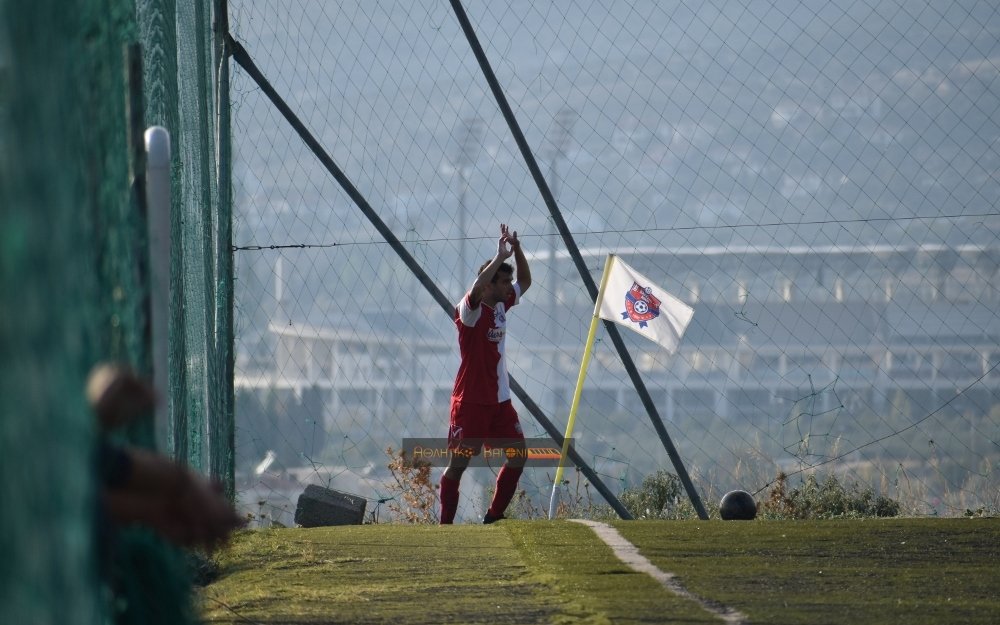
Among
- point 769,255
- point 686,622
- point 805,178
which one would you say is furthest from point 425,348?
point 686,622

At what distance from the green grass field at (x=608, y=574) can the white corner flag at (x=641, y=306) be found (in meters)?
2.47

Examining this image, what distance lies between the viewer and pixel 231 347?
26.3 feet

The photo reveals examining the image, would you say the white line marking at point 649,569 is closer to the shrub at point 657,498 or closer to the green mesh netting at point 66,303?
the green mesh netting at point 66,303

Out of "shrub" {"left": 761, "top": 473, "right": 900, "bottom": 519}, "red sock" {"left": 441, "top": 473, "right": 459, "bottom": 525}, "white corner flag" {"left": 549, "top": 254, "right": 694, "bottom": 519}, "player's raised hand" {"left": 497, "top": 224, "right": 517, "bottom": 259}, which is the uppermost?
"player's raised hand" {"left": 497, "top": 224, "right": 517, "bottom": 259}

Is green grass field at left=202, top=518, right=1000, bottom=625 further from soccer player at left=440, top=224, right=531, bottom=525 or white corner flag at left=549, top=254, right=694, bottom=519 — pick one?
white corner flag at left=549, top=254, right=694, bottom=519

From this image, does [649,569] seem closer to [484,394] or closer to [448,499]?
[484,394]

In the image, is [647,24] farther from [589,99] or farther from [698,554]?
[698,554]

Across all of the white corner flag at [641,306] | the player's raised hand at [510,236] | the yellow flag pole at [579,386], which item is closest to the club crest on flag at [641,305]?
the white corner flag at [641,306]

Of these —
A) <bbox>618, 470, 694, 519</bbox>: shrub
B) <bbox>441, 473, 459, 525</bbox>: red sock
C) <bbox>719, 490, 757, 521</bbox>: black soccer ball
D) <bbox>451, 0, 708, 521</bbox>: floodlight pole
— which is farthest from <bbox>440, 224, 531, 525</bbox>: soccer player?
<bbox>618, 470, 694, 519</bbox>: shrub

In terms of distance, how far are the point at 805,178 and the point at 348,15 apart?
12.4 ft

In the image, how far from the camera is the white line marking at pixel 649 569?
4.08 meters

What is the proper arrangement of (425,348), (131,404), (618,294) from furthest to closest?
(425,348) < (618,294) < (131,404)

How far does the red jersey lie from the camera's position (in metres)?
7.61

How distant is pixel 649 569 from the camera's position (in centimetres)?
505
